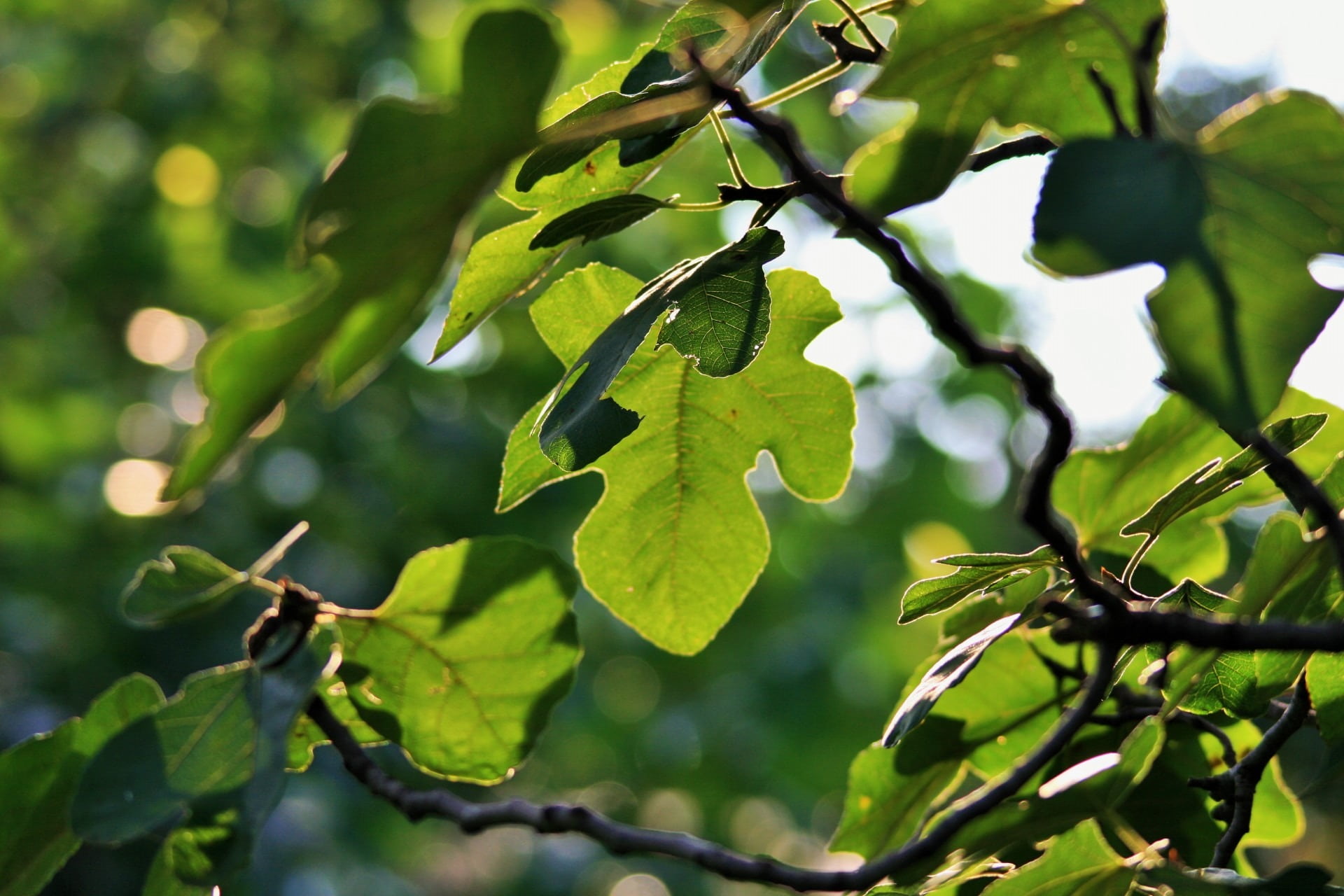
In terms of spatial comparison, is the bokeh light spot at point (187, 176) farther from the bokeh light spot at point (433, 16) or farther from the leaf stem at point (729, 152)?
the leaf stem at point (729, 152)

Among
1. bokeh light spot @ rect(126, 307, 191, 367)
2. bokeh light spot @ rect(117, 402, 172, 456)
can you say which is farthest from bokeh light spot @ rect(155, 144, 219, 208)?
bokeh light spot @ rect(117, 402, 172, 456)

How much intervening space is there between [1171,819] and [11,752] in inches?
27.6

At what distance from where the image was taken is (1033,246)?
1.19ft

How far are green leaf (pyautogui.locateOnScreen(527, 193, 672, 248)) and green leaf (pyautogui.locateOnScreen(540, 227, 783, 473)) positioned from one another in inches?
1.9

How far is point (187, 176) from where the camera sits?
3805 mm

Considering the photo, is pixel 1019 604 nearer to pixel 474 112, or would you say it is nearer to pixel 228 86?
pixel 474 112

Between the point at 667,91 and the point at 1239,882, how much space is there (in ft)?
1.33

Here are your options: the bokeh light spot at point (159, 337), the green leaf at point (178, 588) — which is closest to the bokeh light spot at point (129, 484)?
the bokeh light spot at point (159, 337)

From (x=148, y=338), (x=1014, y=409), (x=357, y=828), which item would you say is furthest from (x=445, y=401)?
(x=1014, y=409)

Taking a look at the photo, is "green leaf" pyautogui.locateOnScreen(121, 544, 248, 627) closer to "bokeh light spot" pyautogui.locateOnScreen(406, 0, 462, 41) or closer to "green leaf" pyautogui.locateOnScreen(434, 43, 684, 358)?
"green leaf" pyautogui.locateOnScreen(434, 43, 684, 358)

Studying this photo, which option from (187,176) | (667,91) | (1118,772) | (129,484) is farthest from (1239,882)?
(187,176)

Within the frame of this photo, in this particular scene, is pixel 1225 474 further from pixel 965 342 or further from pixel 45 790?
pixel 45 790

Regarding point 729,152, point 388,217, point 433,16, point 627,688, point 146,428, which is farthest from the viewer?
point 627,688

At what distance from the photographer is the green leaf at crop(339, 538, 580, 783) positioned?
2.29 ft
